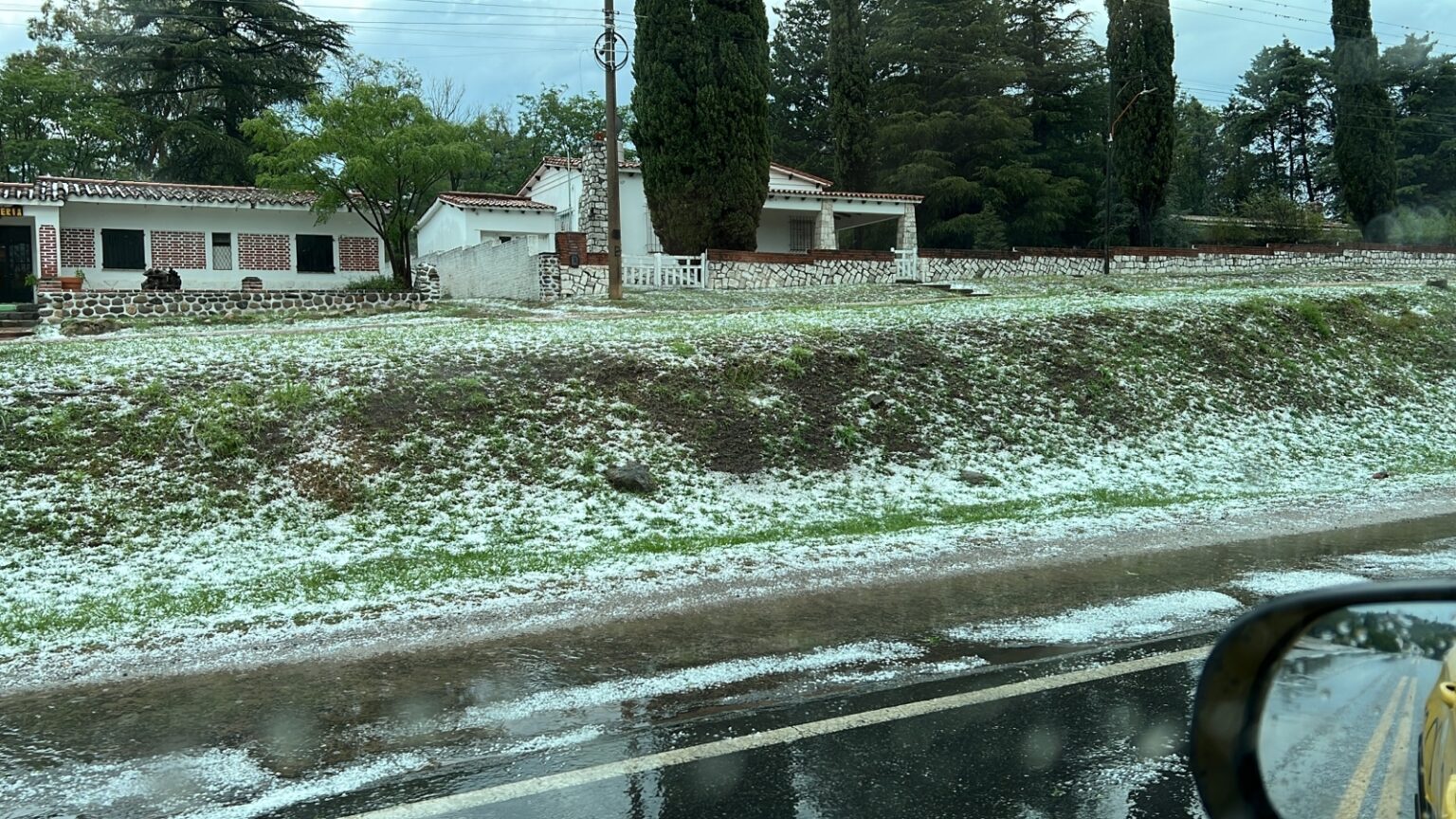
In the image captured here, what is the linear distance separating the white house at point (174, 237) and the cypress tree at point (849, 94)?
20.7 metres

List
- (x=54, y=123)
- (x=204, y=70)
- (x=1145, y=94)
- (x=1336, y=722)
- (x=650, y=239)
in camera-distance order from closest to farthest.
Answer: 1. (x=1336, y=722)
2. (x=650, y=239)
3. (x=1145, y=94)
4. (x=204, y=70)
5. (x=54, y=123)

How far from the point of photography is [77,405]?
405 inches

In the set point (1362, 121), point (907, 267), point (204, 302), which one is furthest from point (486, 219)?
point (1362, 121)

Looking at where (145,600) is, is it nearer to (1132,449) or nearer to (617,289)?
(1132,449)

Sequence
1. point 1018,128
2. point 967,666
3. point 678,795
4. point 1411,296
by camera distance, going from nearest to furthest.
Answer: point 678,795, point 967,666, point 1411,296, point 1018,128

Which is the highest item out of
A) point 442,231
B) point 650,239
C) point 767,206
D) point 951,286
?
point 767,206

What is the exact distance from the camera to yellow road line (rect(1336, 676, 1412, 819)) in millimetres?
2252

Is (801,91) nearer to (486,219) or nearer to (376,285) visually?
(486,219)

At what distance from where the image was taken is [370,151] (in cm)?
2867

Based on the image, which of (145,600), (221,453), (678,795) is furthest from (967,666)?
(221,453)

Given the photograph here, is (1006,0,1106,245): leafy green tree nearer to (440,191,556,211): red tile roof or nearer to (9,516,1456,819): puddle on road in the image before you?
(440,191,556,211): red tile roof

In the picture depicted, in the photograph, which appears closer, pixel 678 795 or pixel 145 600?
pixel 678 795

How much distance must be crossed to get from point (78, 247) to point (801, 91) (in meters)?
36.6

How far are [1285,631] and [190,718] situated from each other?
203 inches
